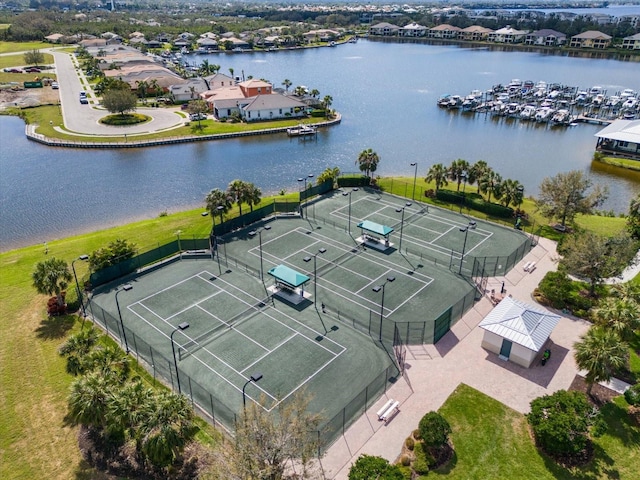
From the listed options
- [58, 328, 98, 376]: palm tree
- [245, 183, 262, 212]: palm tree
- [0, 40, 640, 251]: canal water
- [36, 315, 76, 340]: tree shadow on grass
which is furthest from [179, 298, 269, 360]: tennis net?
[0, 40, 640, 251]: canal water

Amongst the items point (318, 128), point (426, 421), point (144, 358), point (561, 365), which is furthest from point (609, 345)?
point (318, 128)

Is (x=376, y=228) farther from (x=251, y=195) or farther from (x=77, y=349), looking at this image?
(x=77, y=349)

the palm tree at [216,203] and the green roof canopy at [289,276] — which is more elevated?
the palm tree at [216,203]

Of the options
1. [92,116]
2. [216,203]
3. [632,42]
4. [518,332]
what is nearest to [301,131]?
[92,116]

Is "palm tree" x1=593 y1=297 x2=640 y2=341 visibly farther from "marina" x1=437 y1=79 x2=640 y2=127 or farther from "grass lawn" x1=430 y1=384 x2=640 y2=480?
"marina" x1=437 y1=79 x2=640 y2=127

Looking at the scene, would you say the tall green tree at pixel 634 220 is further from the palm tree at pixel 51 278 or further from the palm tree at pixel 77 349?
the palm tree at pixel 51 278

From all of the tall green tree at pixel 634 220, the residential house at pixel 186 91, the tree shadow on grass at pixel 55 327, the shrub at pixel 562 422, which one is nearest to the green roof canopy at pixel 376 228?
the shrub at pixel 562 422
